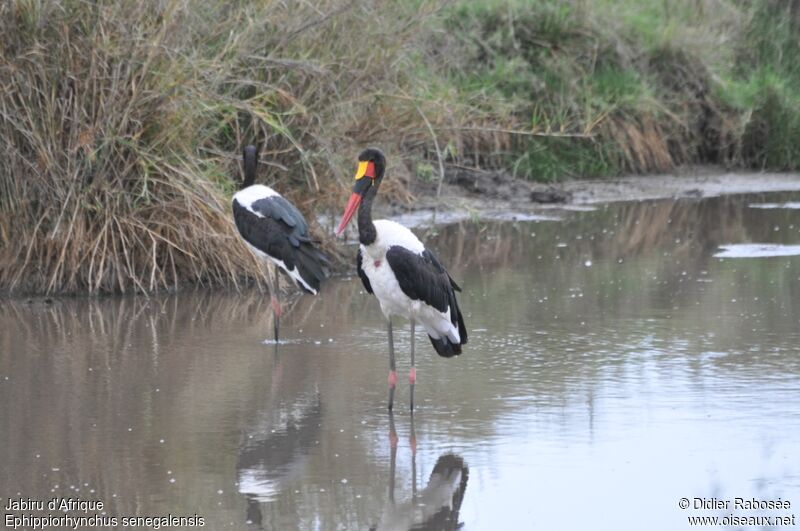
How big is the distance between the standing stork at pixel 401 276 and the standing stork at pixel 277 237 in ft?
5.45

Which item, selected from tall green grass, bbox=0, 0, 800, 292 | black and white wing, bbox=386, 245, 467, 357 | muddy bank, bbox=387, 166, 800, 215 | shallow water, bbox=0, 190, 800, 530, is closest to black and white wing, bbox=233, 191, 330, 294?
shallow water, bbox=0, 190, 800, 530

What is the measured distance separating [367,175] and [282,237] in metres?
1.82

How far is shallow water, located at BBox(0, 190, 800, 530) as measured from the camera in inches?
216

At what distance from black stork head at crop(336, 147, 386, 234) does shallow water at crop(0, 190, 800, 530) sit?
3.20 feet

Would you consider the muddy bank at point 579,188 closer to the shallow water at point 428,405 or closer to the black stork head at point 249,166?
the shallow water at point 428,405

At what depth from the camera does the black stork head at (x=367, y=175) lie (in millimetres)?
6926

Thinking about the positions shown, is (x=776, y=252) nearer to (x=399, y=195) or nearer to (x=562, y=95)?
(x=399, y=195)

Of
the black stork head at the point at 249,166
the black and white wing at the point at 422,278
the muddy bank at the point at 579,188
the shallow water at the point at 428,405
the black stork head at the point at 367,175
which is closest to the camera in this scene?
the shallow water at the point at 428,405

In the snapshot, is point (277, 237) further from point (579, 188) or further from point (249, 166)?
point (579, 188)

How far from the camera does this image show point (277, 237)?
28.6 ft

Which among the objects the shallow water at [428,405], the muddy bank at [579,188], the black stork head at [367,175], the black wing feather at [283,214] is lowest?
the shallow water at [428,405]

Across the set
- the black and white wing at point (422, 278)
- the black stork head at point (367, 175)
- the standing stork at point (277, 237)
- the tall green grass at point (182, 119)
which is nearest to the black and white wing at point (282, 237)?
the standing stork at point (277, 237)

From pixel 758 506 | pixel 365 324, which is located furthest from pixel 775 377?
pixel 365 324

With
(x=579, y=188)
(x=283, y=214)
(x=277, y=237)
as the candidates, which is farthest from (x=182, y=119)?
(x=579, y=188)
